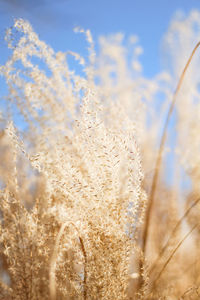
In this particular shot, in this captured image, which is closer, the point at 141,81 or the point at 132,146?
the point at 132,146

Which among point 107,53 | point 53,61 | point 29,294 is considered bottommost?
point 29,294

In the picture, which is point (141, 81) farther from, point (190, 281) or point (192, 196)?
point (190, 281)

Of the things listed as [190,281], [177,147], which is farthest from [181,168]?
[190,281]

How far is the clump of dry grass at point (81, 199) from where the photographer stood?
0.36 m

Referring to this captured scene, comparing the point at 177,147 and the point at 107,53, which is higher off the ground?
the point at 107,53

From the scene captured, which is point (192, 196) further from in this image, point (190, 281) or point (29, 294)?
point (29, 294)

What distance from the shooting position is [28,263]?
0.36m

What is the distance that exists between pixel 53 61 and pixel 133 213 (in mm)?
314

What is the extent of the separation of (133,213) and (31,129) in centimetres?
25

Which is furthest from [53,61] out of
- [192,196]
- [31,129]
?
[192,196]

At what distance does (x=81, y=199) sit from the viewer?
1.22 ft

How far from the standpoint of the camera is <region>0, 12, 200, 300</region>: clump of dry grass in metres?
0.36

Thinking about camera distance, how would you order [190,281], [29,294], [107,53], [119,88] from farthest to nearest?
[107,53] < [119,88] < [190,281] < [29,294]

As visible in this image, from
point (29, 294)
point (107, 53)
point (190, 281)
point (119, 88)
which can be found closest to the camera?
point (29, 294)
